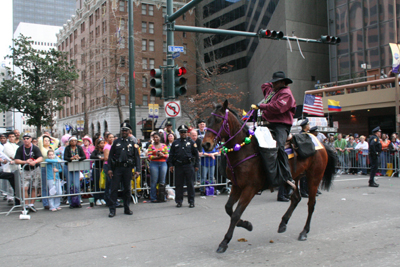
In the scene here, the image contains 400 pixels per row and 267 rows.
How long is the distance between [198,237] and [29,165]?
18.1ft

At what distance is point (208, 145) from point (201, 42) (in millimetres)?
48261

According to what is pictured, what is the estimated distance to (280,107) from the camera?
19.1 feet

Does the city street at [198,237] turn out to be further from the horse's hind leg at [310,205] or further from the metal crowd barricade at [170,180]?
the metal crowd barricade at [170,180]

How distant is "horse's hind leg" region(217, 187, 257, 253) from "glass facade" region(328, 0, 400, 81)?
30081 mm

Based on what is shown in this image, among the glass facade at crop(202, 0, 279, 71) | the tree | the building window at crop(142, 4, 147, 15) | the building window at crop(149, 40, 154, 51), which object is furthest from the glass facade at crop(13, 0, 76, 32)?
the tree

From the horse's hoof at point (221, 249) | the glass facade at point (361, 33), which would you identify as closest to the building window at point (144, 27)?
the glass facade at point (361, 33)

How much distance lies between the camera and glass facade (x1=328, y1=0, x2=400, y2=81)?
3048 centimetres

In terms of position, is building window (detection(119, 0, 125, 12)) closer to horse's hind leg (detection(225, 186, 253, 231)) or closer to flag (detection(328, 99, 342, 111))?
flag (detection(328, 99, 342, 111))

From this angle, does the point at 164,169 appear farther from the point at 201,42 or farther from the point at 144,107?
the point at 144,107

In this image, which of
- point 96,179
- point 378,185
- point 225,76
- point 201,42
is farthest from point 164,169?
point 225,76

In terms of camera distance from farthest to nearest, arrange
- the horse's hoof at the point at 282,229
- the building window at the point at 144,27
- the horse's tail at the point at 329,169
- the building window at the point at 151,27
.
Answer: the building window at the point at 151,27
the building window at the point at 144,27
the horse's tail at the point at 329,169
the horse's hoof at the point at 282,229

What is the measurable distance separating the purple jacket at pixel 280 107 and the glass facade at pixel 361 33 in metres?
28.9

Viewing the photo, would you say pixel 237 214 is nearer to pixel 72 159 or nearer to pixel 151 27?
pixel 72 159

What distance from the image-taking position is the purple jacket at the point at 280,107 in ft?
19.1
